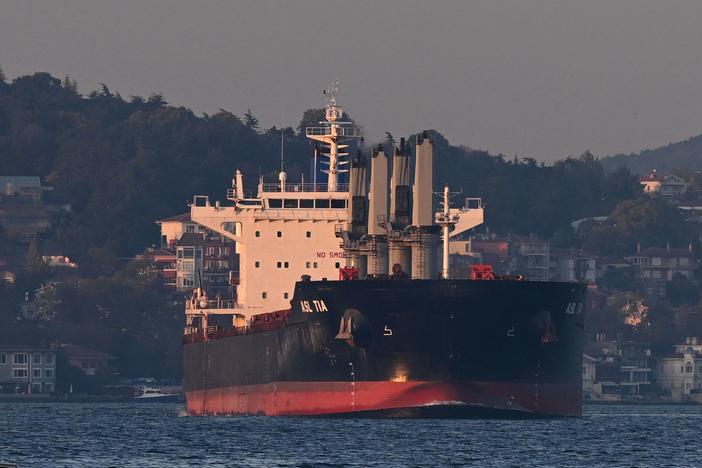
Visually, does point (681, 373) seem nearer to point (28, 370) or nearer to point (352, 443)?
point (28, 370)

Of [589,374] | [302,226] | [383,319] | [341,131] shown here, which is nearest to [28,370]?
[589,374]

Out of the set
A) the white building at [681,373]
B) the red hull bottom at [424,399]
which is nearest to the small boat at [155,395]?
the white building at [681,373]

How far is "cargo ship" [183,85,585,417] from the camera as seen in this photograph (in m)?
78.3

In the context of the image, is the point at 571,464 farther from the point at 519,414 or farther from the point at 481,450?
the point at 519,414

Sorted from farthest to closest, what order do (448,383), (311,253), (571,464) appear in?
(311,253)
(448,383)
(571,464)

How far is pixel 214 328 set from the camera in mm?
99750

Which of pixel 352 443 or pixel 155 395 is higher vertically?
pixel 155 395

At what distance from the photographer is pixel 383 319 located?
3095 inches

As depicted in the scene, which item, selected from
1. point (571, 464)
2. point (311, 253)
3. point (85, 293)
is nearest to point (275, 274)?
point (311, 253)

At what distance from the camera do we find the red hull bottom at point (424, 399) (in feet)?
257

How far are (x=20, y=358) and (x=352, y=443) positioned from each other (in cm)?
10635

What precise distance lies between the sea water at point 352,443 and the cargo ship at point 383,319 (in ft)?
3.40

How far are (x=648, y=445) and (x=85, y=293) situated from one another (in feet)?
428

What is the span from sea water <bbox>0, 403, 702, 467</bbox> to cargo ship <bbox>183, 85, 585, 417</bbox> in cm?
104
